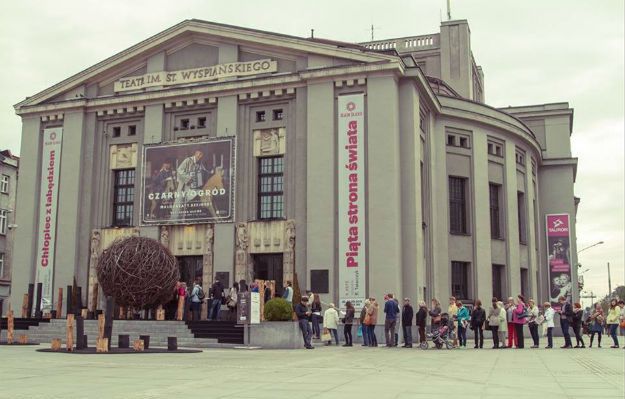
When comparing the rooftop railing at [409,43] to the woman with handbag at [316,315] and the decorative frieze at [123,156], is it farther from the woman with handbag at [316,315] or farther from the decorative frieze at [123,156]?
the woman with handbag at [316,315]

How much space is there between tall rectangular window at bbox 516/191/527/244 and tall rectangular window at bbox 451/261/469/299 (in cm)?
596

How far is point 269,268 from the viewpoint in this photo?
30.2 meters

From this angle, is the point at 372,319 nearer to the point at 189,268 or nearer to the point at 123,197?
the point at 189,268

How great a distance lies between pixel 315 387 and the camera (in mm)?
10297

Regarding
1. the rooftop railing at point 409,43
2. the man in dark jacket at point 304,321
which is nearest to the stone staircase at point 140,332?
the man in dark jacket at point 304,321

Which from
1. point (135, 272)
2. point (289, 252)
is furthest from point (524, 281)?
point (135, 272)

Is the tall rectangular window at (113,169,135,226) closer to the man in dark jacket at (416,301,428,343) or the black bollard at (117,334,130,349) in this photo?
the black bollard at (117,334,130,349)

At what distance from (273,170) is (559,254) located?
1957 cm

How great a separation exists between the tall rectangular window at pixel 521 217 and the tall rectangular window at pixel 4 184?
37.1 meters

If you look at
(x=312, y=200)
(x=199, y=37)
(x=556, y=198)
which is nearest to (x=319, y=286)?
(x=312, y=200)

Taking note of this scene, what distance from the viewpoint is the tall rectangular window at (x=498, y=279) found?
36.8 meters

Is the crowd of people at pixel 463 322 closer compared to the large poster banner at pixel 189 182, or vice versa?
the crowd of people at pixel 463 322

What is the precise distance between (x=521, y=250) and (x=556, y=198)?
8.39 m

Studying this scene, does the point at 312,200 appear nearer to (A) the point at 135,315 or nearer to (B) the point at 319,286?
(B) the point at 319,286
